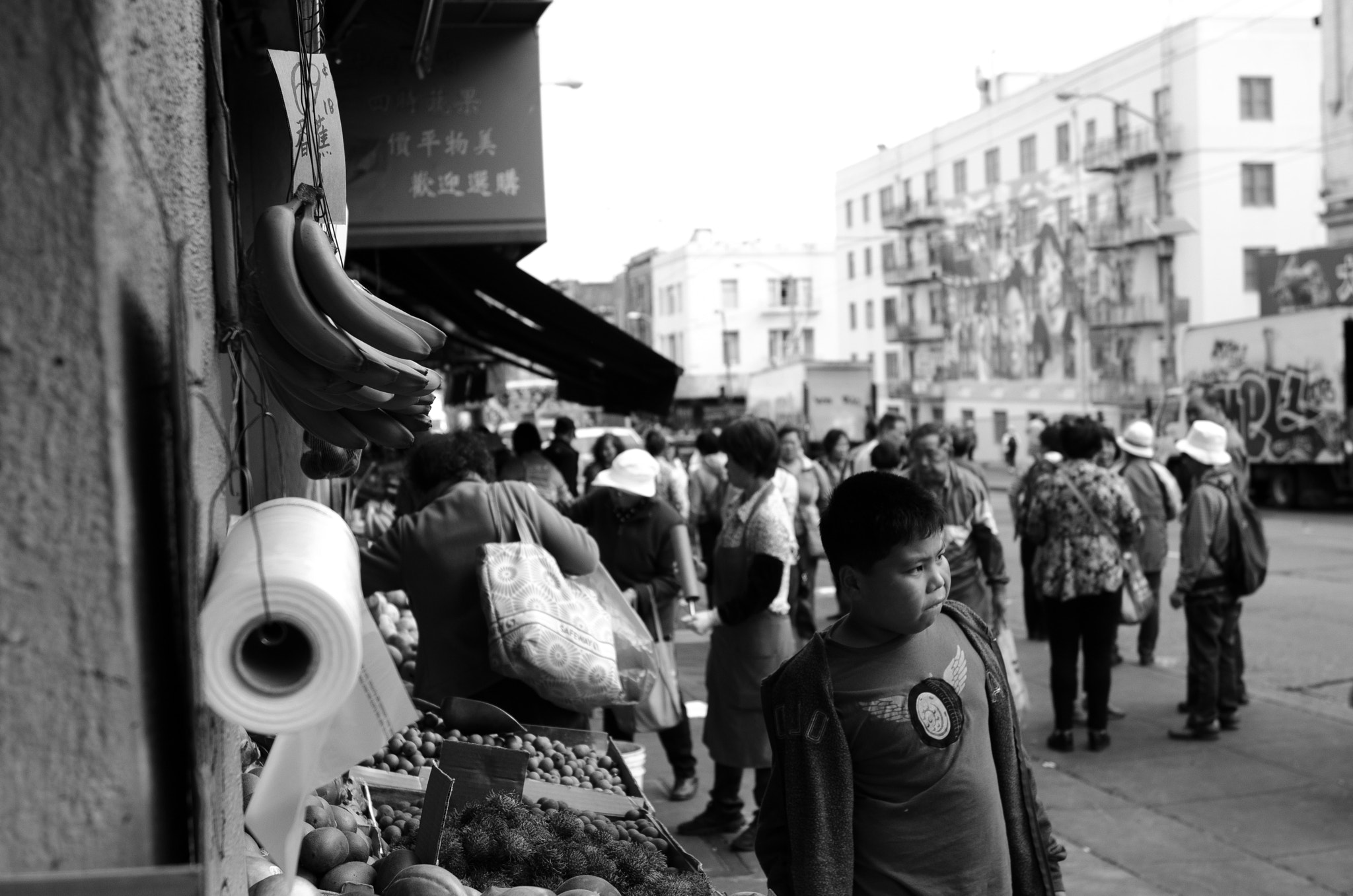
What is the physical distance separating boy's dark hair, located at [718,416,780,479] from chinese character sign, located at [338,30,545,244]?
1926 millimetres

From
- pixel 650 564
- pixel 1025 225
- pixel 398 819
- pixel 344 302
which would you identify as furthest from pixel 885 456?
pixel 1025 225

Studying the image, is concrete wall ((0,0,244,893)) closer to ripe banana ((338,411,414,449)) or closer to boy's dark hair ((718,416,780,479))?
ripe banana ((338,411,414,449))

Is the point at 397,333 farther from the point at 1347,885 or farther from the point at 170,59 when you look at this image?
the point at 1347,885

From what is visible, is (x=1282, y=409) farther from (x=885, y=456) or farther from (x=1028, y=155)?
(x=1028, y=155)

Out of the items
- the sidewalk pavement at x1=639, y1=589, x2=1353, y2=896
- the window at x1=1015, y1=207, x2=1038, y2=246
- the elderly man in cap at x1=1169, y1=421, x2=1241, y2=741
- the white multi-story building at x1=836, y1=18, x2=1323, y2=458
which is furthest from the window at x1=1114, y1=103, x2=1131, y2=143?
the elderly man in cap at x1=1169, y1=421, x2=1241, y2=741

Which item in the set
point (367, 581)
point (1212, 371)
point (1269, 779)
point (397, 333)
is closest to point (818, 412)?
point (1212, 371)

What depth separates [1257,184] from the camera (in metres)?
41.3

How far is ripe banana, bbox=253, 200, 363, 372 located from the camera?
1.79 metres

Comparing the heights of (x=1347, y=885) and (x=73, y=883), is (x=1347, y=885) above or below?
below

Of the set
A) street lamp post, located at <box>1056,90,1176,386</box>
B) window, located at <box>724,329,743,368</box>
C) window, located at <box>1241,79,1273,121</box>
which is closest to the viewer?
street lamp post, located at <box>1056,90,1176,386</box>

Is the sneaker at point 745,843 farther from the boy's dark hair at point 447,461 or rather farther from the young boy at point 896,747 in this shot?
the young boy at point 896,747

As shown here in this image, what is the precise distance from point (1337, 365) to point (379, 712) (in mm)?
24254

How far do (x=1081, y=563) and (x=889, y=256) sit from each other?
55.8 meters

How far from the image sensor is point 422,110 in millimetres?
7090
